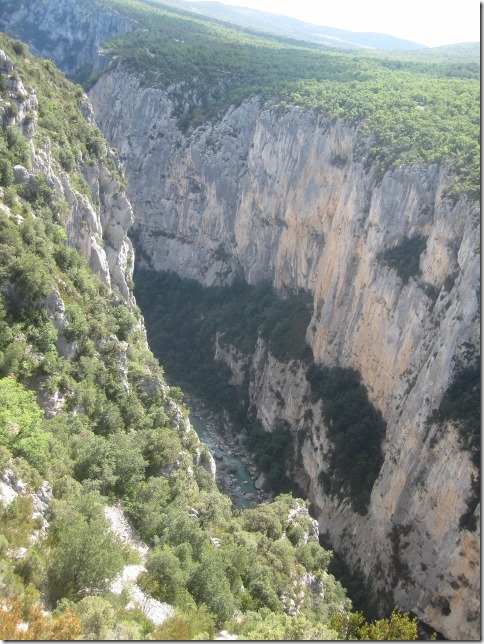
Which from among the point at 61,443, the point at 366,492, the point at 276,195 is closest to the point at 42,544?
the point at 61,443

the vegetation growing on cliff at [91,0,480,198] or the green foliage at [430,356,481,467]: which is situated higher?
the vegetation growing on cliff at [91,0,480,198]

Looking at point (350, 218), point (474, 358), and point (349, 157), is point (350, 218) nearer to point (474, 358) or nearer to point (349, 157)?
point (349, 157)

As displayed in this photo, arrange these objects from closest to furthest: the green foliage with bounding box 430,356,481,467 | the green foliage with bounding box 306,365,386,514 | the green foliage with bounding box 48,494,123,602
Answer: the green foliage with bounding box 48,494,123,602
the green foliage with bounding box 430,356,481,467
the green foliage with bounding box 306,365,386,514

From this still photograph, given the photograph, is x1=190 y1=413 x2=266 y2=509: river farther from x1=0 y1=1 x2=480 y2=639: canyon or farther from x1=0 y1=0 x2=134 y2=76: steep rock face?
x1=0 y1=0 x2=134 y2=76: steep rock face

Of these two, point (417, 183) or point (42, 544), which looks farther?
point (417, 183)

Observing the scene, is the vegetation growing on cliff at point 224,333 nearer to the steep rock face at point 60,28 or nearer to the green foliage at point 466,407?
the green foliage at point 466,407

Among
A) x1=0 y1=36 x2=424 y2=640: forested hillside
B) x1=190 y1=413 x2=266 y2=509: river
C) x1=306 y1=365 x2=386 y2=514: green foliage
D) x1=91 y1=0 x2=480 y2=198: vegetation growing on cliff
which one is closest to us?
x1=0 y1=36 x2=424 y2=640: forested hillside

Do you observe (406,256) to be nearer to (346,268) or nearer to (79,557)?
(346,268)

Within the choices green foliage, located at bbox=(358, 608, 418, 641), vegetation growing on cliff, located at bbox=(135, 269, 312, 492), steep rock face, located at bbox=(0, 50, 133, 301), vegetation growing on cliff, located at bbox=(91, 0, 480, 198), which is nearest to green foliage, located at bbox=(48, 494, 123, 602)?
green foliage, located at bbox=(358, 608, 418, 641)
